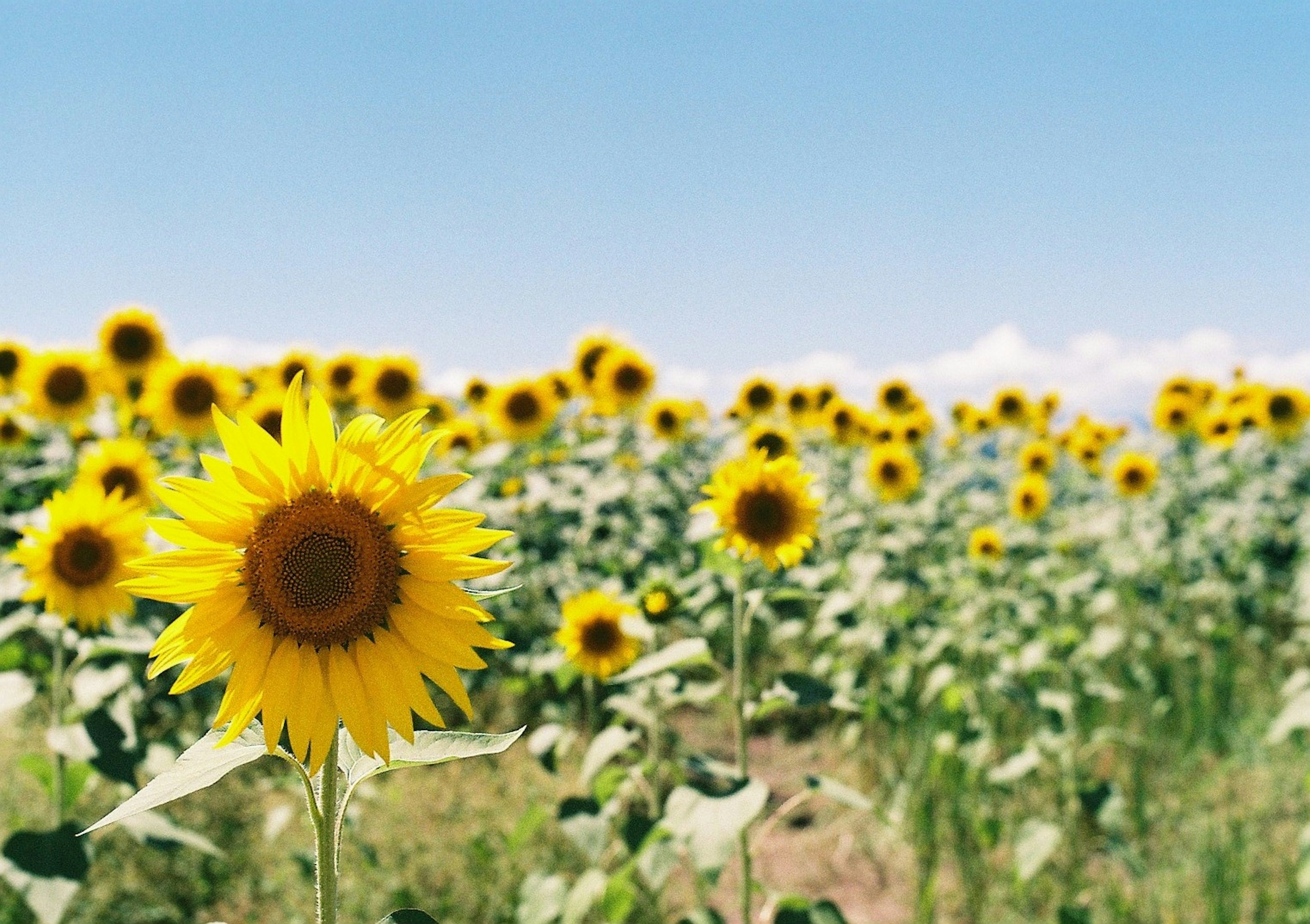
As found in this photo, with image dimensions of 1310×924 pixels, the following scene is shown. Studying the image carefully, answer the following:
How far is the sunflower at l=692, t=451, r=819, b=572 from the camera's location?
2426 mm

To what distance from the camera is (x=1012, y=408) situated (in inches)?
336

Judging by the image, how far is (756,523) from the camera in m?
2.46

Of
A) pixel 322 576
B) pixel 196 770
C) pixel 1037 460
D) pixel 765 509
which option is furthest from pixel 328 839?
pixel 1037 460

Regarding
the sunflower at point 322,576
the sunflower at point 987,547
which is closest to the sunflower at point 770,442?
the sunflower at point 987,547

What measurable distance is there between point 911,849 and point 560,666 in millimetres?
2184

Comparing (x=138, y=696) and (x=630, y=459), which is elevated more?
(x=630, y=459)

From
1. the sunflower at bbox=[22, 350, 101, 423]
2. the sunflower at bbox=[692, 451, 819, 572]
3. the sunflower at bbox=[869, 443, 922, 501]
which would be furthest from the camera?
the sunflower at bbox=[869, 443, 922, 501]

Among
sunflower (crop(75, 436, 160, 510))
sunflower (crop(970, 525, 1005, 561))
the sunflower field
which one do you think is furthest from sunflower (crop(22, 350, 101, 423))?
sunflower (crop(970, 525, 1005, 561))

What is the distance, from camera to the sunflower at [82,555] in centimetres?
245

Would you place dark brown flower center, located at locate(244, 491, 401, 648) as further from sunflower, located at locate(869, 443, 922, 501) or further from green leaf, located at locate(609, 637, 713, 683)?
sunflower, located at locate(869, 443, 922, 501)

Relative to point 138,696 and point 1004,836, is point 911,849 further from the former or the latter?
point 138,696

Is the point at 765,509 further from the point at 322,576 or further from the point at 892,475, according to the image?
the point at 892,475

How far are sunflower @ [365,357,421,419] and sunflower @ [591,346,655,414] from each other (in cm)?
119

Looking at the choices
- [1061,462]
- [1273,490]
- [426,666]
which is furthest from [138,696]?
[1061,462]
